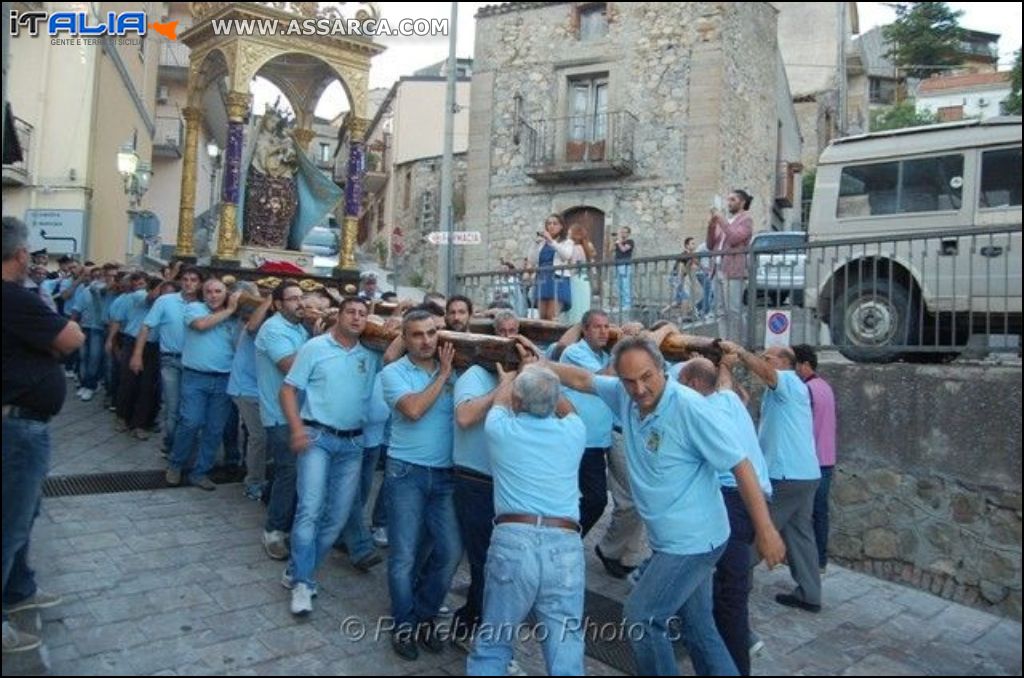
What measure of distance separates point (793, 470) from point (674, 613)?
2.05m

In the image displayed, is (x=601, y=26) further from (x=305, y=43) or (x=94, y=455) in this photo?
(x=94, y=455)

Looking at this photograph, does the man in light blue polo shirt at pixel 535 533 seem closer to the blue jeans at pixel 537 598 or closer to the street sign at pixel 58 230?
the blue jeans at pixel 537 598

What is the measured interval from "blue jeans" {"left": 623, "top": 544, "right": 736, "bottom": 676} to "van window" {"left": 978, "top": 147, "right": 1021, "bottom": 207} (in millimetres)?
6721

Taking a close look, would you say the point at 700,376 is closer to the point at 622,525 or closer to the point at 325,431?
the point at 622,525

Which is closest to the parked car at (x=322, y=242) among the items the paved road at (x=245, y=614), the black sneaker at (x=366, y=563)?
the paved road at (x=245, y=614)

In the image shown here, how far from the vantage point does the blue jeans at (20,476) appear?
3.63 m

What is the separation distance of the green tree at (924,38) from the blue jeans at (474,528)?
34.3 m

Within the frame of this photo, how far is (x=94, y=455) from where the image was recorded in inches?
300

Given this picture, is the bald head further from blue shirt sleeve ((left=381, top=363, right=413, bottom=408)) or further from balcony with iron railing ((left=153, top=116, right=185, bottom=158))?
balcony with iron railing ((left=153, top=116, right=185, bottom=158))

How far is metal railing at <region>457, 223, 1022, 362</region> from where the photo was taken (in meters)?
6.70

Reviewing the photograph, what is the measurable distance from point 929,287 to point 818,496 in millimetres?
2465

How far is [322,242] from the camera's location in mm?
13547

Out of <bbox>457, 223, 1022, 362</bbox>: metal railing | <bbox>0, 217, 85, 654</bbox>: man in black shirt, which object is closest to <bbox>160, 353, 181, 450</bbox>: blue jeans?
<bbox>0, 217, 85, 654</bbox>: man in black shirt

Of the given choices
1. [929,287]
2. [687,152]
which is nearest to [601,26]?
[687,152]
